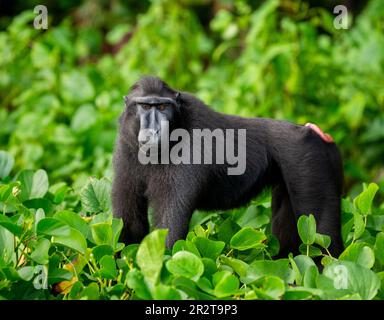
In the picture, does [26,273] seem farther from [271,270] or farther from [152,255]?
[271,270]

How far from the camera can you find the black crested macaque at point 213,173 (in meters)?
4.08

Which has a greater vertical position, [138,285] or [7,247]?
[7,247]

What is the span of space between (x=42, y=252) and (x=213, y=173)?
135cm

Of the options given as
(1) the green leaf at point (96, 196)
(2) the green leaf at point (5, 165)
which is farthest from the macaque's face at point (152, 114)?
(2) the green leaf at point (5, 165)

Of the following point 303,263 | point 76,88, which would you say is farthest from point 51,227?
point 76,88

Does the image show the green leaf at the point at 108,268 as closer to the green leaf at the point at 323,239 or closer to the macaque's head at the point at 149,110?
the macaque's head at the point at 149,110

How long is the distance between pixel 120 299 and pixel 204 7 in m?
10.2

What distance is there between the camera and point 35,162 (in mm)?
7488

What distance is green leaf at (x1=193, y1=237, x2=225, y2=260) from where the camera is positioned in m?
3.50

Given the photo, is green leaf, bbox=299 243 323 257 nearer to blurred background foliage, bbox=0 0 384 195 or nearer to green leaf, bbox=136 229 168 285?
green leaf, bbox=136 229 168 285

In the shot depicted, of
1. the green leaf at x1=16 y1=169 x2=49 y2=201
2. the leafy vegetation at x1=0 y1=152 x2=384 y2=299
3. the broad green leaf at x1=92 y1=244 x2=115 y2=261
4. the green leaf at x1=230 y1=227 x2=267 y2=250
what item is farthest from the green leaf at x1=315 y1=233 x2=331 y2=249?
the green leaf at x1=16 y1=169 x2=49 y2=201

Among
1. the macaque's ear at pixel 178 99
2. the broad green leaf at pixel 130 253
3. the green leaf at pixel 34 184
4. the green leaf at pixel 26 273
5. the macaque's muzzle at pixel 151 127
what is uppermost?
the macaque's ear at pixel 178 99

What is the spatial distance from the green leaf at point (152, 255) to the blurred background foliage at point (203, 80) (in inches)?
147

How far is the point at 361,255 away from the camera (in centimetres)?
342
